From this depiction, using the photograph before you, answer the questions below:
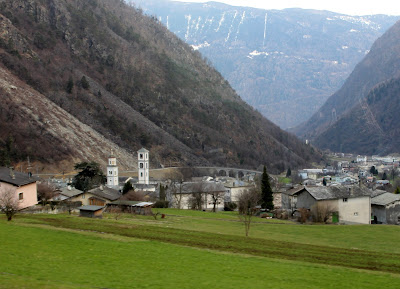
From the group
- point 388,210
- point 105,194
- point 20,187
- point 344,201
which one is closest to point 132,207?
point 105,194

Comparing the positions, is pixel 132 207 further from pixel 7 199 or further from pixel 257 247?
pixel 257 247

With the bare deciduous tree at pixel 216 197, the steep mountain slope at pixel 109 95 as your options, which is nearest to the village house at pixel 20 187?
the bare deciduous tree at pixel 216 197

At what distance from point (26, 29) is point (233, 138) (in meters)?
76.7

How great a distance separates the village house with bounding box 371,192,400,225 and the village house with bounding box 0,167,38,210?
41108 millimetres

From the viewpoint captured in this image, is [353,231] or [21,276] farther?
[353,231]

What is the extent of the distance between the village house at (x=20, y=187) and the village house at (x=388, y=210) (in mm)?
41108

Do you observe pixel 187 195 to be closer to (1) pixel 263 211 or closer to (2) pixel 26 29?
(1) pixel 263 211

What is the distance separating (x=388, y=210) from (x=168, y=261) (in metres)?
48.5

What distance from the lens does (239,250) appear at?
28500 millimetres

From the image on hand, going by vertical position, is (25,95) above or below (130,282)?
above

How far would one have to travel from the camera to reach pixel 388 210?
212ft

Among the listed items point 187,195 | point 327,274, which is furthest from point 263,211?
point 327,274

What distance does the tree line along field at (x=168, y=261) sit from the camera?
62.5ft

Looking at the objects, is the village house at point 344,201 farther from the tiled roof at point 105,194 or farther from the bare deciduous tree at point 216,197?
the tiled roof at point 105,194
